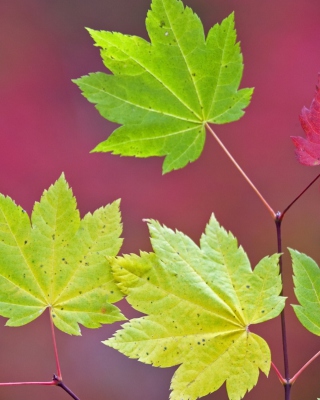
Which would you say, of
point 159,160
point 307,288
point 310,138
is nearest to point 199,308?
point 307,288

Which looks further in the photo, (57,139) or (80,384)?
(57,139)

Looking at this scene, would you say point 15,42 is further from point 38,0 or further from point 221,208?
point 221,208

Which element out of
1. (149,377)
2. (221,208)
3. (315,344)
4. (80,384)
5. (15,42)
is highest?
(15,42)

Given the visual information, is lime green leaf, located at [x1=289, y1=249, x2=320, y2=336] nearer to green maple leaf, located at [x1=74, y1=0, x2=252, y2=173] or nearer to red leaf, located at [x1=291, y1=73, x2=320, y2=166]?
red leaf, located at [x1=291, y1=73, x2=320, y2=166]

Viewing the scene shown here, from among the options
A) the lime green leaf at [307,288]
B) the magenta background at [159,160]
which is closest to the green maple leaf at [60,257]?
the lime green leaf at [307,288]

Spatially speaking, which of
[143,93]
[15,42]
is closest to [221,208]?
[15,42]
